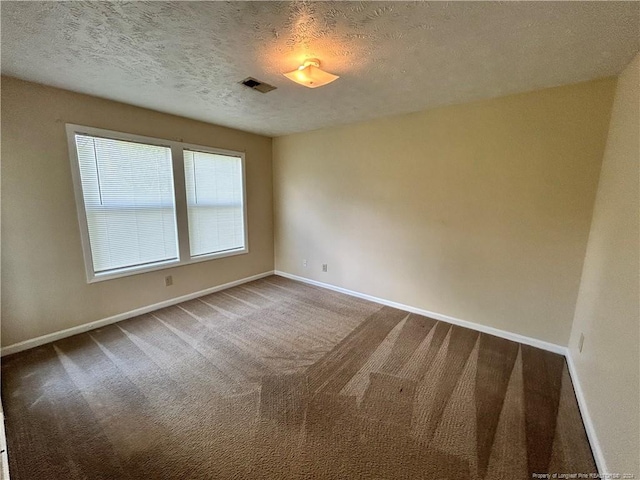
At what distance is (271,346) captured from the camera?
2.49 m

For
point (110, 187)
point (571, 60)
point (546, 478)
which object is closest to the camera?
point (546, 478)

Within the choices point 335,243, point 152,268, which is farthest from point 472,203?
point 152,268

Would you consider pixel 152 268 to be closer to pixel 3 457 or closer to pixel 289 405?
pixel 3 457

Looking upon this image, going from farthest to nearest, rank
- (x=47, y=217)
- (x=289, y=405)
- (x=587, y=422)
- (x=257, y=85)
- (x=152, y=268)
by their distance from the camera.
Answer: (x=152, y=268), (x=47, y=217), (x=257, y=85), (x=289, y=405), (x=587, y=422)

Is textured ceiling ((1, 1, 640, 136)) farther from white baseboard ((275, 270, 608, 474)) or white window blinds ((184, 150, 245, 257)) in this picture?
white baseboard ((275, 270, 608, 474))

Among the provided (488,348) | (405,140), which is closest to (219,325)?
(488,348)

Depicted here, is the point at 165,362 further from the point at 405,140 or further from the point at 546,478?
the point at 405,140

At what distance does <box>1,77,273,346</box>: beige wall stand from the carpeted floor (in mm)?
290

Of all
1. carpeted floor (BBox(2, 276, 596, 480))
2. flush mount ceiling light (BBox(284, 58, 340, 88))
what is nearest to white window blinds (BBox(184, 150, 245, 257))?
carpeted floor (BBox(2, 276, 596, 480))

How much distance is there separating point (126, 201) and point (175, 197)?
1.74 feet

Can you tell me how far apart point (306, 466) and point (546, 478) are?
48.2 inches

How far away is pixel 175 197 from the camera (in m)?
3.29

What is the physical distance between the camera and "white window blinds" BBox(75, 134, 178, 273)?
8.63 ft

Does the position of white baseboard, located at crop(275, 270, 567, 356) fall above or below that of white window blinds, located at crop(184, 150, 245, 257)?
below
